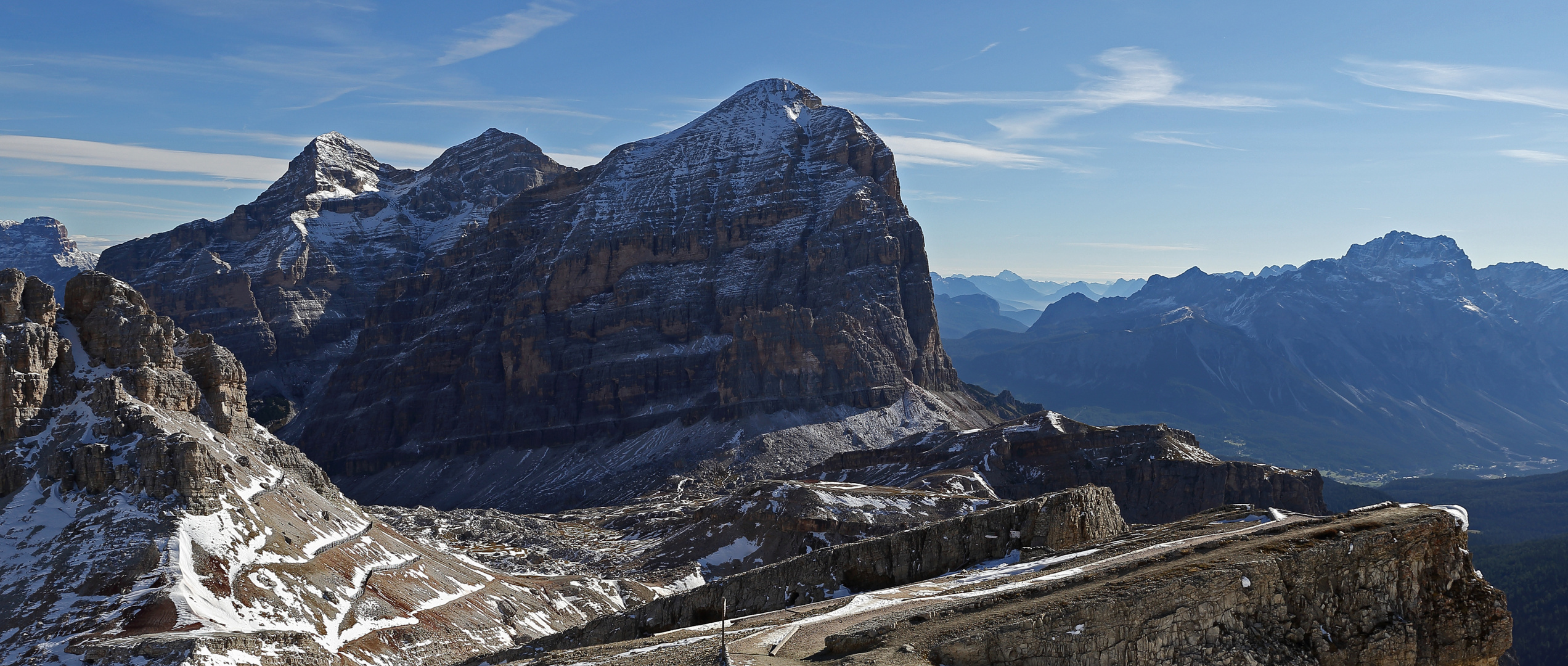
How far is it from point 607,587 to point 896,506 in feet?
145

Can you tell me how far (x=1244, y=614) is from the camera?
33219 mm

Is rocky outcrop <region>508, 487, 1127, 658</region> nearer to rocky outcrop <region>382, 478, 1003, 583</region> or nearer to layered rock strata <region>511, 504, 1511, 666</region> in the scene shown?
layered rock strata <region>511, 504, 1511, 666</region>

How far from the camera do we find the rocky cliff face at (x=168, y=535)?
238ft

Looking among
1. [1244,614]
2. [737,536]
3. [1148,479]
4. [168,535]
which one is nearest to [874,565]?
[1244,614]

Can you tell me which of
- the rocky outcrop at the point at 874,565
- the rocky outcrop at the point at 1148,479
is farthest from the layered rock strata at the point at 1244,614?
the rocky outcrop at the point at 1148,479

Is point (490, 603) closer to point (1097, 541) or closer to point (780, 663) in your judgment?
point (1097, 541)

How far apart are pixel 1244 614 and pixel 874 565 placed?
24.6 meters

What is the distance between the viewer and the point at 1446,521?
3422cm

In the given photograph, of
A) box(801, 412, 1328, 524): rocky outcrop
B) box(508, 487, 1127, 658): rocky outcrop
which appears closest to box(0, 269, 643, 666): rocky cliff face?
box(508, 487, 1127, 658): rocky outcrop

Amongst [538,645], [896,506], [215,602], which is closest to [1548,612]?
[896,506]

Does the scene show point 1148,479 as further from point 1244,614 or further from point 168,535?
point 1244,614

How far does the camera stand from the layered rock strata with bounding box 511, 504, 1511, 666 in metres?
32.4

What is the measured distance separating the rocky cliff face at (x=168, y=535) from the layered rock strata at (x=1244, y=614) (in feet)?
170

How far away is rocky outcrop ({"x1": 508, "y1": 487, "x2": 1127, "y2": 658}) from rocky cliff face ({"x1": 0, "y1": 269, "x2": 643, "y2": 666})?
30328 millimetres
